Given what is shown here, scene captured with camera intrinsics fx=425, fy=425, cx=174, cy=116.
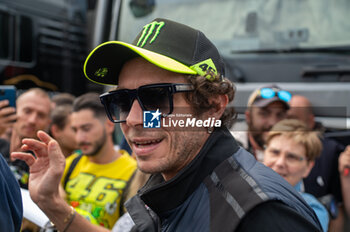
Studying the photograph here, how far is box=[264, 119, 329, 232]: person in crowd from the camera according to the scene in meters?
2.69

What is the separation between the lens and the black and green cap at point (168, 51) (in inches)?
57.1

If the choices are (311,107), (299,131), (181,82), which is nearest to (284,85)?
(311,107)

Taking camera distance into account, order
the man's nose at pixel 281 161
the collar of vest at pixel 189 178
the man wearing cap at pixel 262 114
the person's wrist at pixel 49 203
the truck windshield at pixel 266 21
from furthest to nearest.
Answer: the truck windshield at pixel 266 21, the man wearing cap at pixel 262 114, the man's nose at pixel 281 161, the person's wrist at pixel 49 203, the collar of vest at pixel 189 178

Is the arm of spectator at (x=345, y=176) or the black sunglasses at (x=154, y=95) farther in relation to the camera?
the arm of spectator at (x=345, y=176)

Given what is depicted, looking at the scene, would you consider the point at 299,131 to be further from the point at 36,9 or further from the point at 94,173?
the point at 36,9

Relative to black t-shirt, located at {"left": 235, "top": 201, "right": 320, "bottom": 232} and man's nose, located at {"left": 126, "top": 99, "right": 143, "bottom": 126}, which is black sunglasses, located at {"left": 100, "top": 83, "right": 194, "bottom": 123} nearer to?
man's nose, located at {"left": 126, "top": 99, "right": 143, "bottom": 126}

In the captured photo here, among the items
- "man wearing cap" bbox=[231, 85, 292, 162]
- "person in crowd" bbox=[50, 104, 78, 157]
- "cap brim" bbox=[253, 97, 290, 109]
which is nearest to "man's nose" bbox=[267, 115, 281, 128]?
"man wearing cap" bbox=[231, 85, 292, 162]

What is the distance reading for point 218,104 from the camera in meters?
1.67

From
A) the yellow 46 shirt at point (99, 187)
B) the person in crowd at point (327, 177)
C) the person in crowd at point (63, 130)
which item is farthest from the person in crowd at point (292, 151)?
the person in crowd at point (63, 130)

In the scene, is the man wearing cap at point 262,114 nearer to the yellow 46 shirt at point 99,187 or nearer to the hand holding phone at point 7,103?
the yellow 46 shirt at point 99,187

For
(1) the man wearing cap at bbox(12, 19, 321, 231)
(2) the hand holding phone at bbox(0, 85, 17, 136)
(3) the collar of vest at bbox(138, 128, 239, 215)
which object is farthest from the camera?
(2) the hand holding phone at bbox(0, 85, 17, 136)

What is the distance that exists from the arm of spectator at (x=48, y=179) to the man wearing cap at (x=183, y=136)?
15.0 inches

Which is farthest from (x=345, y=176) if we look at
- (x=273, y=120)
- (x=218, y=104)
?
(x=218, y=104)

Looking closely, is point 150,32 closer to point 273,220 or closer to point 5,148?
point 273,220
